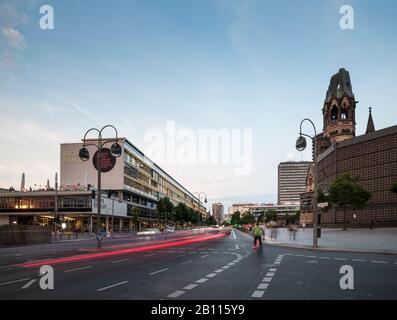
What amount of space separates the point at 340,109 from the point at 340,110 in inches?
12.8

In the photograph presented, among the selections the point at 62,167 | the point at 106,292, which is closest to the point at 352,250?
the point at 106,292

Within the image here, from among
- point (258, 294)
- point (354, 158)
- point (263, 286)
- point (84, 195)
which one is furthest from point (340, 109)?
point (258, 294)

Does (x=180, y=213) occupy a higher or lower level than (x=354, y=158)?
lower

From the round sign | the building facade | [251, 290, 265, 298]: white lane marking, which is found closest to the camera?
[251, 290, 265, 298]: white lane marking

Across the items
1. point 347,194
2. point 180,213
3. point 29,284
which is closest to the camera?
point 29,284

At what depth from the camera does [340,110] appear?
129 meters

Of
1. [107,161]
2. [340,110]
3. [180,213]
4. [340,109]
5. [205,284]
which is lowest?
[180,213]

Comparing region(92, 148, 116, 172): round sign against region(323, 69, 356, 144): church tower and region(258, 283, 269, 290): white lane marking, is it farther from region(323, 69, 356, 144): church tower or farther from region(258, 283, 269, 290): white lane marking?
region(258, 283, 269, 290): white lane marking

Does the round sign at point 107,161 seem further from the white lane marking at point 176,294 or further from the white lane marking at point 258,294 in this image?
the white lane marking at point 258,294

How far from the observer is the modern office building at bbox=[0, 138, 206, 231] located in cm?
9594

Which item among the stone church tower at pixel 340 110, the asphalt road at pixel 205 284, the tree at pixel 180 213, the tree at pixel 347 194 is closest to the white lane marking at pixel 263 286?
the asphalt road at pixel 205 284

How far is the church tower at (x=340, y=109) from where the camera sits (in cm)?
12769

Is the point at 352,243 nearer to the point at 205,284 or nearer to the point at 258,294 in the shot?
the point at 205,284

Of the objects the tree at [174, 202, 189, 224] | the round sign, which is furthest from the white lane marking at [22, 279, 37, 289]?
the tree at [174, 202, 189, 224]
